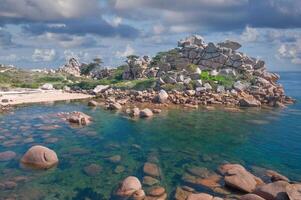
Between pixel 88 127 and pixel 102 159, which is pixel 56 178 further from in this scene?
pixel 88 127

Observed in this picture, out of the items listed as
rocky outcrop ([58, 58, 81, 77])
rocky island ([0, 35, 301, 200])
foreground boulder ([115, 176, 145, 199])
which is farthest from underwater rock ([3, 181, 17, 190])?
rocky outcrop ([58, 58, 81, 77])

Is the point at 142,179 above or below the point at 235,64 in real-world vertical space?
below

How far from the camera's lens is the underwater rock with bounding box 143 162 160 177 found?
25875 mm

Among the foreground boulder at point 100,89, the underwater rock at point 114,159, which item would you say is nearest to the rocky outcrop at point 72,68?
the foreground boulder at point 100,89

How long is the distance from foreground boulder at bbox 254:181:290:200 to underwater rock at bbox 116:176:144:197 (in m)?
7.72

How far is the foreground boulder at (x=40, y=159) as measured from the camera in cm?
2705

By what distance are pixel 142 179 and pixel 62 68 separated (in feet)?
451

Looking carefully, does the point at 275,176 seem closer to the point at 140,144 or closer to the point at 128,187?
the point at 128,187

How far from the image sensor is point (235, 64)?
9350cm

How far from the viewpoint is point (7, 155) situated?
98.5 ft

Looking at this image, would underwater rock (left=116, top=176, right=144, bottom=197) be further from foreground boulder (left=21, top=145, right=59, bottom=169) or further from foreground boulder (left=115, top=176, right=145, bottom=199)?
foreground boulder (left=21, top=145, right=59, bottom=169)

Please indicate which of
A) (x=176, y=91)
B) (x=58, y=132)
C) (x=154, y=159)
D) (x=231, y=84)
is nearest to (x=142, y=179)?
(x=154, y=159)

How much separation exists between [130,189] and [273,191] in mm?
9060

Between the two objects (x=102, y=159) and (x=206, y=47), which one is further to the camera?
(x=206, y=47)
